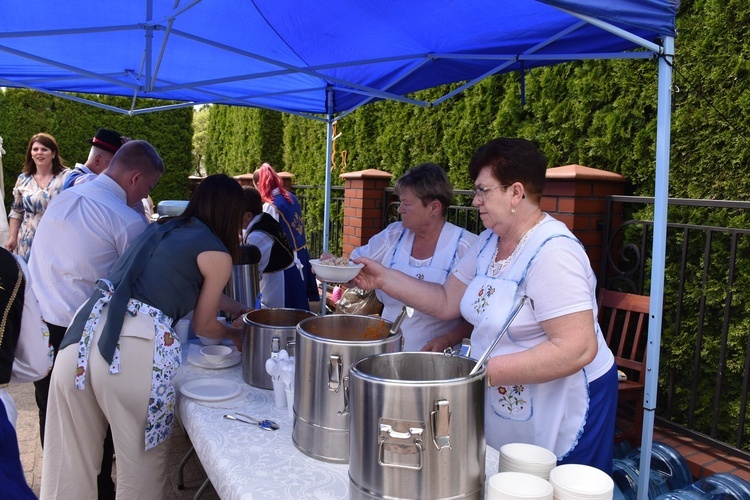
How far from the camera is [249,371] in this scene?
7.00 ft

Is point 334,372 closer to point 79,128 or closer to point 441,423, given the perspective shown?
point 441,423

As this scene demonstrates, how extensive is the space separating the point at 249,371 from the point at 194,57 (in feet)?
7.69

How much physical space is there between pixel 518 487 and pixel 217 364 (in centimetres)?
160

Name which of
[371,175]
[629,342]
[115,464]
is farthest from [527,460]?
[371,175]

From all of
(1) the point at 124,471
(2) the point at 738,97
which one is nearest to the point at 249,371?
(1) the point at 124,471

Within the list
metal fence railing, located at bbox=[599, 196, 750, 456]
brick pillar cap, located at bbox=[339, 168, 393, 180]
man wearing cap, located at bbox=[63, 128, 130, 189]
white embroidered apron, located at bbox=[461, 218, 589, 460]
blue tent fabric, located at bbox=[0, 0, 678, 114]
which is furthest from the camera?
brick pillar cap, located at bbox=[339, 168, 393, 180]

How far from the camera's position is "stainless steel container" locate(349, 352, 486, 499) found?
1.02 metres

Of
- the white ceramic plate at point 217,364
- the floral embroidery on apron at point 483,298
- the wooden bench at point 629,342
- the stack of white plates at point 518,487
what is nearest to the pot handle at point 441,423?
the stack of white plates at point 518,487

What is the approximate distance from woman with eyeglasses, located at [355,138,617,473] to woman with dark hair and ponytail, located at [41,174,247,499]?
979mm

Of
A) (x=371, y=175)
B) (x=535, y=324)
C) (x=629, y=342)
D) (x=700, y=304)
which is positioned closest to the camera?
(x=535, y=324)

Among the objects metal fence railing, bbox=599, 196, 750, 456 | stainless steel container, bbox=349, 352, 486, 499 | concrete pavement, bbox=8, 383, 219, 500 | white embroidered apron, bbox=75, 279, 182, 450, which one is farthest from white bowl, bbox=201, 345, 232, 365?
metal fence railing, bbox=599, 196, 750, 456

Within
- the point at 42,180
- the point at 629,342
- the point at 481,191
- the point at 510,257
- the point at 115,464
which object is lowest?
the point at 115,464

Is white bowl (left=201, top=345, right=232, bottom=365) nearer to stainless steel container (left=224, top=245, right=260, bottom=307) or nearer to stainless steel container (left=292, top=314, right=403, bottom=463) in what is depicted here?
stainless steel container (left=224, top=245, right=260, bottom=307)

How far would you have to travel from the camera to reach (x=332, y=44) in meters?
3.15
